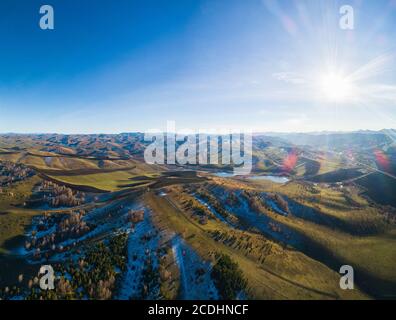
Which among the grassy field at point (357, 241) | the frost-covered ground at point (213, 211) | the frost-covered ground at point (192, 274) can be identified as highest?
the frost-covered ground at point (213, 211)

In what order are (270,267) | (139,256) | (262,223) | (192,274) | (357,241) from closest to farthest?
(192,274) → (270,267) → (139,256) → (357,241) → (262,223)

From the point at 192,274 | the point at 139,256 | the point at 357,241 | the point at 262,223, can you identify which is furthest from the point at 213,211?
the point at 357,241

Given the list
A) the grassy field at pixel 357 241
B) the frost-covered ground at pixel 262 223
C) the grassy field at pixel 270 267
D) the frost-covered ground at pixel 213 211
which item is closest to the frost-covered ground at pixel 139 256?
the grassy field at pixel 270 267

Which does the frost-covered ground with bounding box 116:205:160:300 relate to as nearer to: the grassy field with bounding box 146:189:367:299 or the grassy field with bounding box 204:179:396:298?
the grassy field with bounding box 146:189:367:299

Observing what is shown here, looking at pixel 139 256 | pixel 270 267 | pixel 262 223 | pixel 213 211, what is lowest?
pixel 270 267

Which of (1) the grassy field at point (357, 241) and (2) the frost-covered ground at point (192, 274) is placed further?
(1) the grassy field at point (357, 241)

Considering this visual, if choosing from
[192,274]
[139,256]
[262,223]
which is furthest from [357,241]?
[139,256]

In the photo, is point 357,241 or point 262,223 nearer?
point 357,241

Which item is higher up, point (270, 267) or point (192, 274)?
point (192, 274)

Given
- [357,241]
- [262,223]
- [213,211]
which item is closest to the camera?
[357,241]

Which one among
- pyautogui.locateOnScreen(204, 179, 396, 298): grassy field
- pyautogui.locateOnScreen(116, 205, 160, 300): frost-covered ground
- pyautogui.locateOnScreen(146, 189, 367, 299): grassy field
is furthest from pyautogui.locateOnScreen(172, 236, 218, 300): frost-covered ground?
pyautogui.locateOnScreen(204, 179, 396, 298): grassy field

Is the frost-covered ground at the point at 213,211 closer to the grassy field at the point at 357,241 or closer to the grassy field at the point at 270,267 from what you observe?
the grassy field at the point at 270,267

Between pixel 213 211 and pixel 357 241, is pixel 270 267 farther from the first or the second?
pixel 357 241

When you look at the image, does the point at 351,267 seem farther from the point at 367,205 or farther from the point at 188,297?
the point at 367,205
